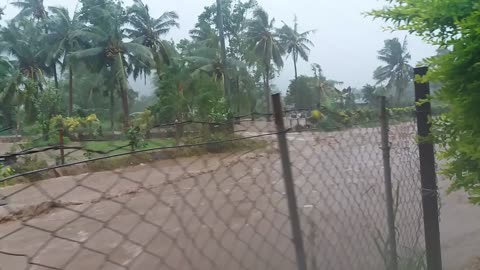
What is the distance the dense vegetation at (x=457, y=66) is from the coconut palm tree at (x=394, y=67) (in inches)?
1636

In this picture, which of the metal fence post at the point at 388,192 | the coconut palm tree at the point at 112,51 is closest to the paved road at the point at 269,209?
the metal fence post at the point at 388,192

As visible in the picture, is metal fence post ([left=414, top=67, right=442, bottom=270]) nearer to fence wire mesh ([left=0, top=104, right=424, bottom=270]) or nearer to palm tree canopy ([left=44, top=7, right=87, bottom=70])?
fence wire mesh ([left=0, top=104, right=424, bottom=270])

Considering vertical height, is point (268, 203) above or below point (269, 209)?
above

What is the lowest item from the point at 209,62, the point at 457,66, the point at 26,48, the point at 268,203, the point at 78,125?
the point at 268,203

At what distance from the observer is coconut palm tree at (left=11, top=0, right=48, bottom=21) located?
3406 centimetres

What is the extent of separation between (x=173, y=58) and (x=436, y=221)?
2620 centimetres

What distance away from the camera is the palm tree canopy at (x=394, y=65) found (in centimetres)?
4150

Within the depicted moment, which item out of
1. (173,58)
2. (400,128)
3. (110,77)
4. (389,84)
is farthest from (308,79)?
(400,128)

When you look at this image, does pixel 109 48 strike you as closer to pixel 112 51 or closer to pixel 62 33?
pixel 112 51

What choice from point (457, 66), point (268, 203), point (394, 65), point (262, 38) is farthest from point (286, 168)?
point (394, 65)

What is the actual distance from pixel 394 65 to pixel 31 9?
103 feet

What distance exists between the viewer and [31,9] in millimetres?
34469

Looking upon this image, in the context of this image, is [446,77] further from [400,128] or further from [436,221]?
[400,128]

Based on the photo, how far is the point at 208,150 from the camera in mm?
2486
